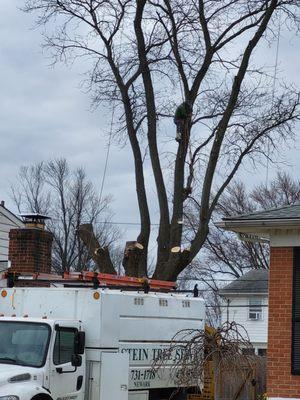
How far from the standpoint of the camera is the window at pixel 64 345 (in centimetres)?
1184

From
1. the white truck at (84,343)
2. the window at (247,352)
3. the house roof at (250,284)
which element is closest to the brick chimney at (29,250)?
the white truck at (84,343)

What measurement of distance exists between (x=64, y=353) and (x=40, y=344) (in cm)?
49

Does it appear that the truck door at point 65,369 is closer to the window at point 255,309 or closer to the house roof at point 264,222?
the house roof at point 264,222

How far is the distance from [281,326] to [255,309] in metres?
36.4

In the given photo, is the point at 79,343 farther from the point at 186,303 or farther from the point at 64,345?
the point at 186,303

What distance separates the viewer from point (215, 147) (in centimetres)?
2075

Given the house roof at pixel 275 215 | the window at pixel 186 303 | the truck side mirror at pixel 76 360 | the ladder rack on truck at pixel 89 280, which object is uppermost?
the house roof at pixel 275 215

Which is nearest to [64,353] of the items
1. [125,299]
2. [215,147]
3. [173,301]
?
[125,299]

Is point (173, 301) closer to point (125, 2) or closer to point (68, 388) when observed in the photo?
point (68, 388)

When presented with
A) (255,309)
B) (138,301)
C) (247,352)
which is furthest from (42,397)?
(255,309)

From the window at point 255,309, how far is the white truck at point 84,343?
33535mm

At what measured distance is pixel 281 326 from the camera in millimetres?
11930

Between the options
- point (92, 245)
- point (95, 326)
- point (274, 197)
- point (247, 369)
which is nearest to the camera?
point (95, 326)

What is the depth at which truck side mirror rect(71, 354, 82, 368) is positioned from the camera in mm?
12055
